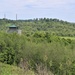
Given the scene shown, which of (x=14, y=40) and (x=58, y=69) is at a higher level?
(x=14, y=40)

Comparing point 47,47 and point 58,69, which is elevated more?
point 47,47

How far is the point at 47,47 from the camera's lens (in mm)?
25250

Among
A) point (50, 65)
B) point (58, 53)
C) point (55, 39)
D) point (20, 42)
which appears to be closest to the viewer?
point (50, 65)

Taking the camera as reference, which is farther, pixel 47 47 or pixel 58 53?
pixel 47 47

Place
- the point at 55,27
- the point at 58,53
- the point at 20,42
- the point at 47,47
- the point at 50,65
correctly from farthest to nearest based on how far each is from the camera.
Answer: the point at 55,27, the point at 20,42, the point at 47,47, the point at 58,53, the point at 50,65

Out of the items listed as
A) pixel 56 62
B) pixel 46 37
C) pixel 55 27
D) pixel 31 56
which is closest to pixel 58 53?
pixel 56 62

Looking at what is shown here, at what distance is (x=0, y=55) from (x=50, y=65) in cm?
616

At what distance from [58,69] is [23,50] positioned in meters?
5.49

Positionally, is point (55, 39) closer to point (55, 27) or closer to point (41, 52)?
point (41, 52)

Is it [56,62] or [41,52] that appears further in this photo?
[41,52]

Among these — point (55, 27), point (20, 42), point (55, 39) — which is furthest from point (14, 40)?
point (55, 27)

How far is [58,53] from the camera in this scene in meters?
23.7

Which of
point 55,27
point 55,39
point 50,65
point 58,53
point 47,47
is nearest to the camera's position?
point 50,65

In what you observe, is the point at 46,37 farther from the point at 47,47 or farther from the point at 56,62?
the point at 56,62
